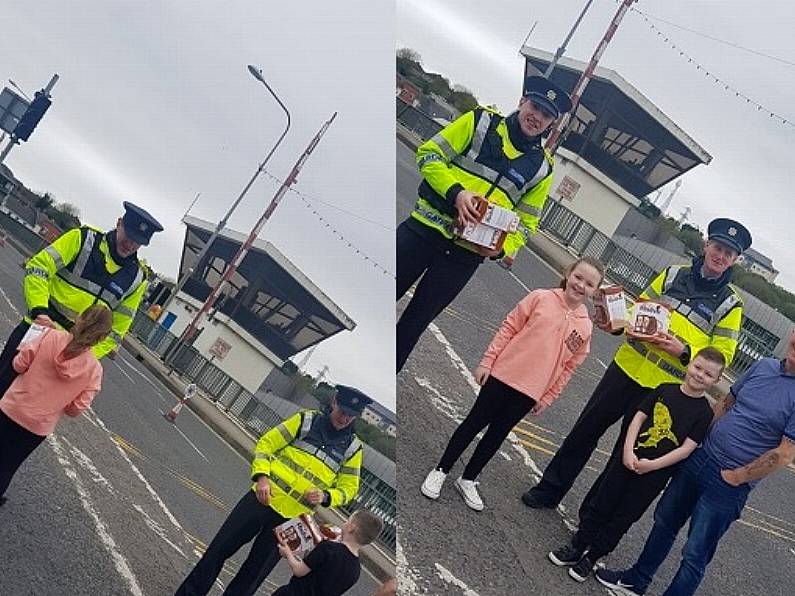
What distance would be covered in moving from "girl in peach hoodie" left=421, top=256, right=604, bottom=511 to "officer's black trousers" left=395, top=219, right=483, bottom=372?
785mm

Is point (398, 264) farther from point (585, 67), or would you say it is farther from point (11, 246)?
point (11, 246)

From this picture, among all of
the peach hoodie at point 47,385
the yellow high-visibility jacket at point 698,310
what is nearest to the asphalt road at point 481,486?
the yellow high-visibility jacket at point 698,310

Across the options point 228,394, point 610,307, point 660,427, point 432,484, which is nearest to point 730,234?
point 610,307

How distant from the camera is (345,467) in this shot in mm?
1524

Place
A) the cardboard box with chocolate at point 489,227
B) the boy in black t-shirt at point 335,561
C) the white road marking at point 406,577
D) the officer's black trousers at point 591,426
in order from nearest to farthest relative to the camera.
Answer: the boy in black t-shirt at point 335,561
the cardboard box with chocolate at point 489,227
the white road marking at point 406,577
the officer's black trousers at point 591,426

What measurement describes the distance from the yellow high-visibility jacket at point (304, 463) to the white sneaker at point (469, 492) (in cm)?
99

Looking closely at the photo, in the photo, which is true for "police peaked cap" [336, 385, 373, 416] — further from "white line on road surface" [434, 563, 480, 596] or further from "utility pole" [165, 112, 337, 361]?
"white line on road surface" [434, 563, 480, 596]

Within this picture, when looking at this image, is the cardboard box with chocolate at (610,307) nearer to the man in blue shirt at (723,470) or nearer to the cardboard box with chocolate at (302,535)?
the man in blue shirt at (723,470)

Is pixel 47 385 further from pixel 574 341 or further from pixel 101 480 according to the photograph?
pixel 574 341

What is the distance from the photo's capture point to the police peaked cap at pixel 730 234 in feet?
8.88

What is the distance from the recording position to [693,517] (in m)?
2.95

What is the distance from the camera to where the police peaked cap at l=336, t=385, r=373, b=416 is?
1484 millimetres

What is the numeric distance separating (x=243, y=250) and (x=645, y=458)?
1.50m

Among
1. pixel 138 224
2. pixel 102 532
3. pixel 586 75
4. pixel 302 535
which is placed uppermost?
pixel 586 75
